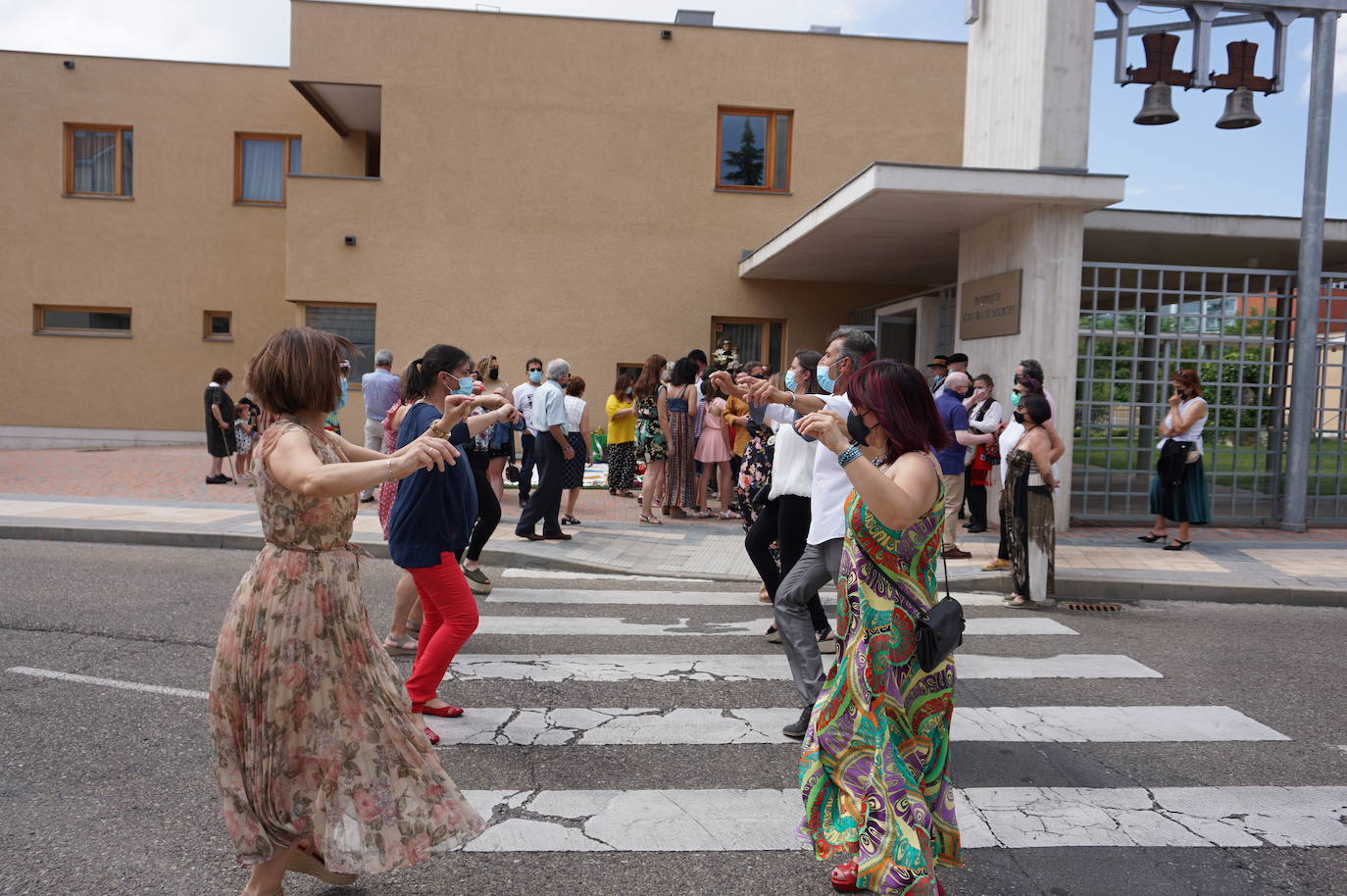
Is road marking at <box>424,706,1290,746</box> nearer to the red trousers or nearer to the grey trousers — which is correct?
the red trousers

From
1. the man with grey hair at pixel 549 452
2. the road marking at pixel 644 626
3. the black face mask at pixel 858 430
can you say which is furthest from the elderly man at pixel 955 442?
the black face mask at pixel 858 430

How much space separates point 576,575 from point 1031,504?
405 cm

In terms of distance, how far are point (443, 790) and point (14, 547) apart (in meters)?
8.59

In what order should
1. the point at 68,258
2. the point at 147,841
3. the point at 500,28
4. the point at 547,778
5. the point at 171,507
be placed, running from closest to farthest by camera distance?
the point at 147,841
the point at 547,778
the point at 171,507
the point at 500,28
the point at 68,258

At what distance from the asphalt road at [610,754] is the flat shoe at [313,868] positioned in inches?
7.7

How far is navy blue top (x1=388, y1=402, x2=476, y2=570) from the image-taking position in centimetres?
492

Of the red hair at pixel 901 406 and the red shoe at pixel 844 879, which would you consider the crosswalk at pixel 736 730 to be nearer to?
the red shoe at pixel 844 879

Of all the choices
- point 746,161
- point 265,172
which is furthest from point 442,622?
point 265,172

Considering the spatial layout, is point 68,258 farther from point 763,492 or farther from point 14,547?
point 763,492

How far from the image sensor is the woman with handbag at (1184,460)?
10078 millimetres

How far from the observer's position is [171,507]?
11.8 m

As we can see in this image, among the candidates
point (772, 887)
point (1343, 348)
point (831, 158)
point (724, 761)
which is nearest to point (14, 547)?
point (724, 761)

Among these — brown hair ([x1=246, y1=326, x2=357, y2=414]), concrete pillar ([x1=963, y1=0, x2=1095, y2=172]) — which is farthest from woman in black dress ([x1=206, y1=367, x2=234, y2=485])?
brown hair ([x1=246, y1=326, x2=357, y2=414])

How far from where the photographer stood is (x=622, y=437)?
13727 mm
